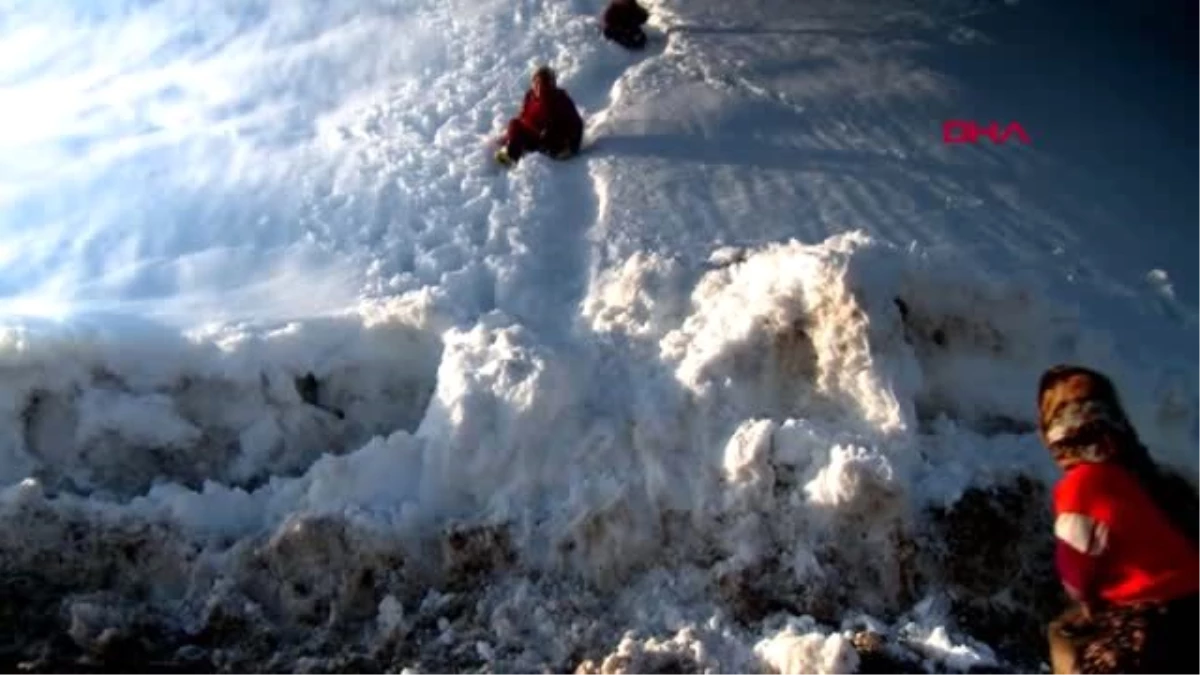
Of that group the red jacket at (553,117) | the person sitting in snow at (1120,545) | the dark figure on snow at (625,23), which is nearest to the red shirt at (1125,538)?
the person sitting in snow at (1120,545)

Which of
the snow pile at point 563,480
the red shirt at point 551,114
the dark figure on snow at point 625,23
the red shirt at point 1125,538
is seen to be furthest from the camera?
the dark figure on snow at point 625,23

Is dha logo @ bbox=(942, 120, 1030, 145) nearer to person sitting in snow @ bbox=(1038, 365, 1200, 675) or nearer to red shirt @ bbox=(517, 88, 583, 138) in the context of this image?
red shirt @ bbox=(517, 88, 583, 138)

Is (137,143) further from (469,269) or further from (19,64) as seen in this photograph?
(469,269)

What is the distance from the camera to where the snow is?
445cm

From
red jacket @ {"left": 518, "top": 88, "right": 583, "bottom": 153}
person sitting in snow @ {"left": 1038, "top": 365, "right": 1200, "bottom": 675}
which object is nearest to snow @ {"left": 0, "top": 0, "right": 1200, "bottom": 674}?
red jacket @ {"left": 518, "top": 88, "right": 583, "bottom": 153}

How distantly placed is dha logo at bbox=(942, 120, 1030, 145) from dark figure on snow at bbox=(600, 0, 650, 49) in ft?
5.99

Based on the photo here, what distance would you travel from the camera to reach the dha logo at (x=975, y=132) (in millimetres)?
6477

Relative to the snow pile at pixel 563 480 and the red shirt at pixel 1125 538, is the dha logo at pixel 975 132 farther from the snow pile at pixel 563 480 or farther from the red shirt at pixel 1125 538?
the red shirt at pixel 1125 538

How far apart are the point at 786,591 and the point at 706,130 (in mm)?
2911

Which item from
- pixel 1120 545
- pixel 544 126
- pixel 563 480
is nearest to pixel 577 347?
pixel 563 480

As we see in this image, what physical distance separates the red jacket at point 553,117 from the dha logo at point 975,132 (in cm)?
193

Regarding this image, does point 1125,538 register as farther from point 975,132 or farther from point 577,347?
point 975,132

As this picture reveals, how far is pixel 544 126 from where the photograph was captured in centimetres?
627

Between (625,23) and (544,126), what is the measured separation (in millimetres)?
1235
